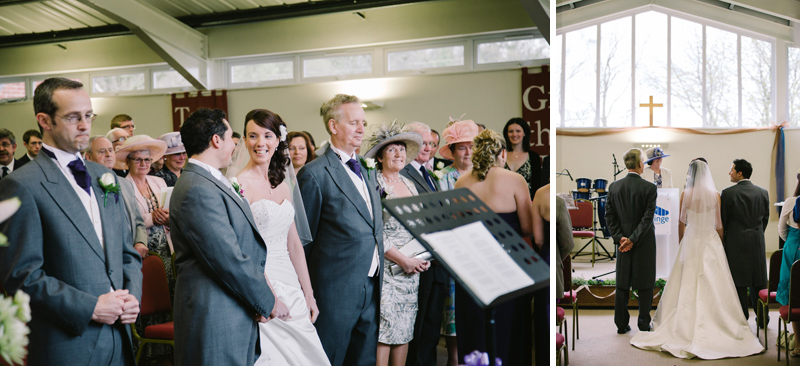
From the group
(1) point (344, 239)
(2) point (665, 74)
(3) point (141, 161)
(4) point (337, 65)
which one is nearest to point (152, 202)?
(3) point (141, 161)

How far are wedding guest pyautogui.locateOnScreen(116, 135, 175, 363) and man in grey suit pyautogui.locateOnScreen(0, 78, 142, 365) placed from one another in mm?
1171

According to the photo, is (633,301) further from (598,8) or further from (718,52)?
(598,8)

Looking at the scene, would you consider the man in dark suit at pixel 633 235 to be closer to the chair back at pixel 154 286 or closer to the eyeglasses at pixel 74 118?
the eyeglasses at pixel 74 118

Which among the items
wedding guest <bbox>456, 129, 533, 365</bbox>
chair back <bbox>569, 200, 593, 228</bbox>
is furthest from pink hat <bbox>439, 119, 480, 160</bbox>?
chair back <bbox>569, 200, 593, 228</bbox>

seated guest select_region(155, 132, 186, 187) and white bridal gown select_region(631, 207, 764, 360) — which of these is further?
seated guest select_region(155, 132, 186, 187)

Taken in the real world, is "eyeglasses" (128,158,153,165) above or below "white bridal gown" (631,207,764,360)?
above

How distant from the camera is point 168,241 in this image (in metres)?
2.82

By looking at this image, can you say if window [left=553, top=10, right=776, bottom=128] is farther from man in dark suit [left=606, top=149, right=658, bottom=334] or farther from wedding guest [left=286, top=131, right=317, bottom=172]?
wedding guest [left=286, top=131, right=317, bottom=172]

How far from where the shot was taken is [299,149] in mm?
3547

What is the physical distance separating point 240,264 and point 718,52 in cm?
171

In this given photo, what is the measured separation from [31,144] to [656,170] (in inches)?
73.2

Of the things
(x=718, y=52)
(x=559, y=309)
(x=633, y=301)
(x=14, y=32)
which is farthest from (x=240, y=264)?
(x=718, y=52)

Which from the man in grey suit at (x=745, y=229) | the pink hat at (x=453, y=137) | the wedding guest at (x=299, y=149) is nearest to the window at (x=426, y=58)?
the wedding guest at (x=299, y=149)

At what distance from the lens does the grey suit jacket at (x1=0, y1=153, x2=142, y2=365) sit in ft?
4.42
